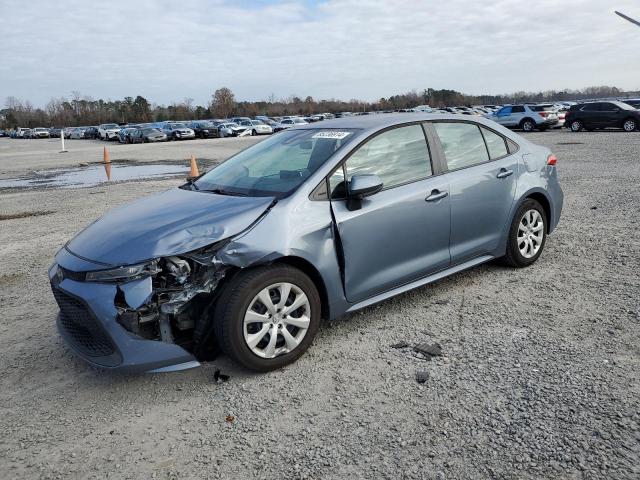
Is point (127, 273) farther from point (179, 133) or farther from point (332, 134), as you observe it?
point (179, 133)

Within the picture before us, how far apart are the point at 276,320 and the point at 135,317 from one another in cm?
89

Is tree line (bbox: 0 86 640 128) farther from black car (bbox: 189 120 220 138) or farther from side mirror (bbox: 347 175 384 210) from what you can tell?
side mirror (bbox: 347 175 384 210)

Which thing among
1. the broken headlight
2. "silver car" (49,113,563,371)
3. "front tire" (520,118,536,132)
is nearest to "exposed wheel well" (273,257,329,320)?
"silver car" (49,113,563,371)

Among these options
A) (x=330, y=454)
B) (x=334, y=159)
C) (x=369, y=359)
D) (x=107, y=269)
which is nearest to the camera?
(x=330, y=454)

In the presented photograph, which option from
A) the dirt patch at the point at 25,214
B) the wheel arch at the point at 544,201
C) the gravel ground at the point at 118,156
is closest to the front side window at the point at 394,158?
the wheel arch at the point at 544,201

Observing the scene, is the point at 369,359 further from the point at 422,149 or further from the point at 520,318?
the point at 422,149

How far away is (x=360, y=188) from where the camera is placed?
3887mm

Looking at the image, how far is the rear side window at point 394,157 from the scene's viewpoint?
4230 millimetres

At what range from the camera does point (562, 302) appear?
15.1 ft

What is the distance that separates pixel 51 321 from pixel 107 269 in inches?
69.7

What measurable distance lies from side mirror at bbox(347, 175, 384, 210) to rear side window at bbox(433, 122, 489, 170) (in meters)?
1.04

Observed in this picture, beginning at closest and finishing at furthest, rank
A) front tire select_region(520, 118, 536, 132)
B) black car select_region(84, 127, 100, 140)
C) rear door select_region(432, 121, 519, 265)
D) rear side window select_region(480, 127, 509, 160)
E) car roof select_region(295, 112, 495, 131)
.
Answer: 1. car roof select_region(295, 112, 495, 131)
2. rear door select_region(432, 121, 519, 265)
3. rear side window select_region(480, 127, 509, 160)
4. front tire select_region(520, 118, 536, 132)
5. black car select_region(84, 127, 100, 140)

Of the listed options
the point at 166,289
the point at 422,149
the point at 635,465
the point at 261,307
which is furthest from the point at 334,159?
the point at 635,465

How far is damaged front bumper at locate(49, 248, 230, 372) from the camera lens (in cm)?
337
